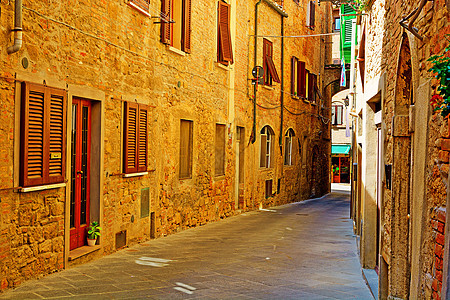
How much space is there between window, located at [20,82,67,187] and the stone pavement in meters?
1.21

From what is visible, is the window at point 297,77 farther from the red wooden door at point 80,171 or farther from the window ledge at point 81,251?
the window ledge at point 81,251

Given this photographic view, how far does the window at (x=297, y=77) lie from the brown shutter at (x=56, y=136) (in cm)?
1370

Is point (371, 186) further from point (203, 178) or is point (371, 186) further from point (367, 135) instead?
point (203, 178)

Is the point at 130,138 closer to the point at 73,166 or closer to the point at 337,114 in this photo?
the point at 73,166

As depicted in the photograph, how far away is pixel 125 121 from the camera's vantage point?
8.09 metres

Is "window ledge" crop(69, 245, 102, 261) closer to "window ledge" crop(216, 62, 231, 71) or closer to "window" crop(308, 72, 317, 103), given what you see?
"window ledge" crop(216, 62, 231, 71)

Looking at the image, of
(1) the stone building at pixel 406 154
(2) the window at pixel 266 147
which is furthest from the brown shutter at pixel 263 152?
(1) the stone building at pixel 406 154

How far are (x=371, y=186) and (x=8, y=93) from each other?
200 inches

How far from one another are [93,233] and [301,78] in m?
14.4

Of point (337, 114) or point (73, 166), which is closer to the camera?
point (73, 166)

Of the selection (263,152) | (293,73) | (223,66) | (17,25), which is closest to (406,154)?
(17,25)

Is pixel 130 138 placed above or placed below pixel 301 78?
below

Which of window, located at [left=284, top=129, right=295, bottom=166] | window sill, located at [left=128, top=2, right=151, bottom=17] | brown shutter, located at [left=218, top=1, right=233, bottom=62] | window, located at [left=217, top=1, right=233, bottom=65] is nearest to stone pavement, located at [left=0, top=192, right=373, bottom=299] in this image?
window sill, located at [left=128, top=2, right=151, bottom=17]

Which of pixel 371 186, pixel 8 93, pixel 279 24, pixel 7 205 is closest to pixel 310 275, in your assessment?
pixel 371 186
